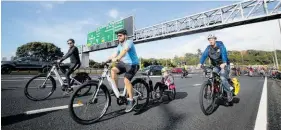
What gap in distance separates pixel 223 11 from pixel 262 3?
4.33m

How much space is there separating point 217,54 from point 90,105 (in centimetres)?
331

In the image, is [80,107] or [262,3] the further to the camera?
[262,3]

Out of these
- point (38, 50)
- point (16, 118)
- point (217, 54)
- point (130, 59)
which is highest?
point (38, 50)

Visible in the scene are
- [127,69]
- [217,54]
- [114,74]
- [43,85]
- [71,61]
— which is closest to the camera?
[114,74]

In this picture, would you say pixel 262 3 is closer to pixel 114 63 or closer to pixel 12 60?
pixel 114 63

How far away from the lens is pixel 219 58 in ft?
15.5

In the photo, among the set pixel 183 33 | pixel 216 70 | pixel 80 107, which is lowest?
pixel 80 107

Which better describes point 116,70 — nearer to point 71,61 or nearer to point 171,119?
point 171,119

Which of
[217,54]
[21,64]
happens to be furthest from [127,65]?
[21,64]

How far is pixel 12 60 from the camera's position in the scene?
18531 millimetres

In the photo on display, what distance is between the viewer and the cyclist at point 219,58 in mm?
4574

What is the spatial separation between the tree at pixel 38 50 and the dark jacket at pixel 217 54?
61.8 m

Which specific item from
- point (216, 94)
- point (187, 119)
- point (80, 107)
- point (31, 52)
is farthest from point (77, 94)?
point (31, 52)

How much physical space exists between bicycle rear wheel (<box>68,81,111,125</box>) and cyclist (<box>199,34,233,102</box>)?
256 centimetres
